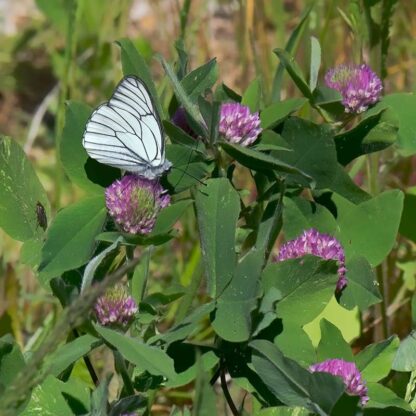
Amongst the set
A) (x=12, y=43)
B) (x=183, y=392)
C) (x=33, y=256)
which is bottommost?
(x=183, y=392)

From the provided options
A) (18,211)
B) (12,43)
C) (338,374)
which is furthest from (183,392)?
(12,43)

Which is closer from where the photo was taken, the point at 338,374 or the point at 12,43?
the point at 338,374

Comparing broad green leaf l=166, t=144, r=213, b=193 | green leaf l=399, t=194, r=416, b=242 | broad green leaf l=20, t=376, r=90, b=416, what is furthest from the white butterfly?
green leaf l=399, t=194, r=416, b=242

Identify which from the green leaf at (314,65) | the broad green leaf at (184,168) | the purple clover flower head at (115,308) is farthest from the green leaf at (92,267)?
the green leaf at (314,65)

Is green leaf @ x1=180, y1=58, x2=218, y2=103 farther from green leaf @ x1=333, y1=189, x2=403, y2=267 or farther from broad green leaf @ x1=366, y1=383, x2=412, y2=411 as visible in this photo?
broad green leaf @ x1=366, y1=383, x2=412, y2=411

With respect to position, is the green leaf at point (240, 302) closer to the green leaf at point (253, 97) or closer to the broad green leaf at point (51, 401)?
the broad green leaf at point (51, 401)

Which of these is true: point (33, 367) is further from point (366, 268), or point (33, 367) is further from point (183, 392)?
point (183, 392)

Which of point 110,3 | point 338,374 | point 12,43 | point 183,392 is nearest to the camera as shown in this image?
point 338,374

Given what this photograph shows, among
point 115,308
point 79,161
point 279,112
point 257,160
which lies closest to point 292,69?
point 279,112
